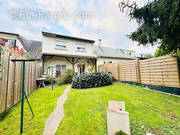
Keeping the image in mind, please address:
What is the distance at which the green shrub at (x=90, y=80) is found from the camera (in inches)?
244

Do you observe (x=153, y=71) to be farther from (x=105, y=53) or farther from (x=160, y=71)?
(x=105, y=53)

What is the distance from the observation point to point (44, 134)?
1747 millimetres

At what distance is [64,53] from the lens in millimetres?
10375

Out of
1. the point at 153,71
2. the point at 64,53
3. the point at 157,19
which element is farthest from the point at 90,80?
the point at 64,53

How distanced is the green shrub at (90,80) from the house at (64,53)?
12.9ft

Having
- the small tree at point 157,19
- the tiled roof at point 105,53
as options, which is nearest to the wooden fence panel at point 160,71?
the small tree at point 157,19

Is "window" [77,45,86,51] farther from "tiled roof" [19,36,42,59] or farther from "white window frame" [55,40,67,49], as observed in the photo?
"tiled roof" [19,36,42,59]

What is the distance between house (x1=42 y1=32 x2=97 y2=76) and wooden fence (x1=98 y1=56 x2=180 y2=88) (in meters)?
5.10

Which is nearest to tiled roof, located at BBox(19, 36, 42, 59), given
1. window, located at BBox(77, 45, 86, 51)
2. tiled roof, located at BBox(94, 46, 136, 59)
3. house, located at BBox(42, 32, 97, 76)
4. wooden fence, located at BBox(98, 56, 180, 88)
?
house, located at BBox(42, 32, 97, 76)

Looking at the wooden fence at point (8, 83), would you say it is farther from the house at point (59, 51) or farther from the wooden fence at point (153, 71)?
the wooden fence at point (153, 71)

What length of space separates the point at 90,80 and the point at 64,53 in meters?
6.03

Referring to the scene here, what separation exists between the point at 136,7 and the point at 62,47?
8.95 metres

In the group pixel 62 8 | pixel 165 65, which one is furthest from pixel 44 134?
pixel 62 8

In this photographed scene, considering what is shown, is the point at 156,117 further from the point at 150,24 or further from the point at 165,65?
the point at 150,24
